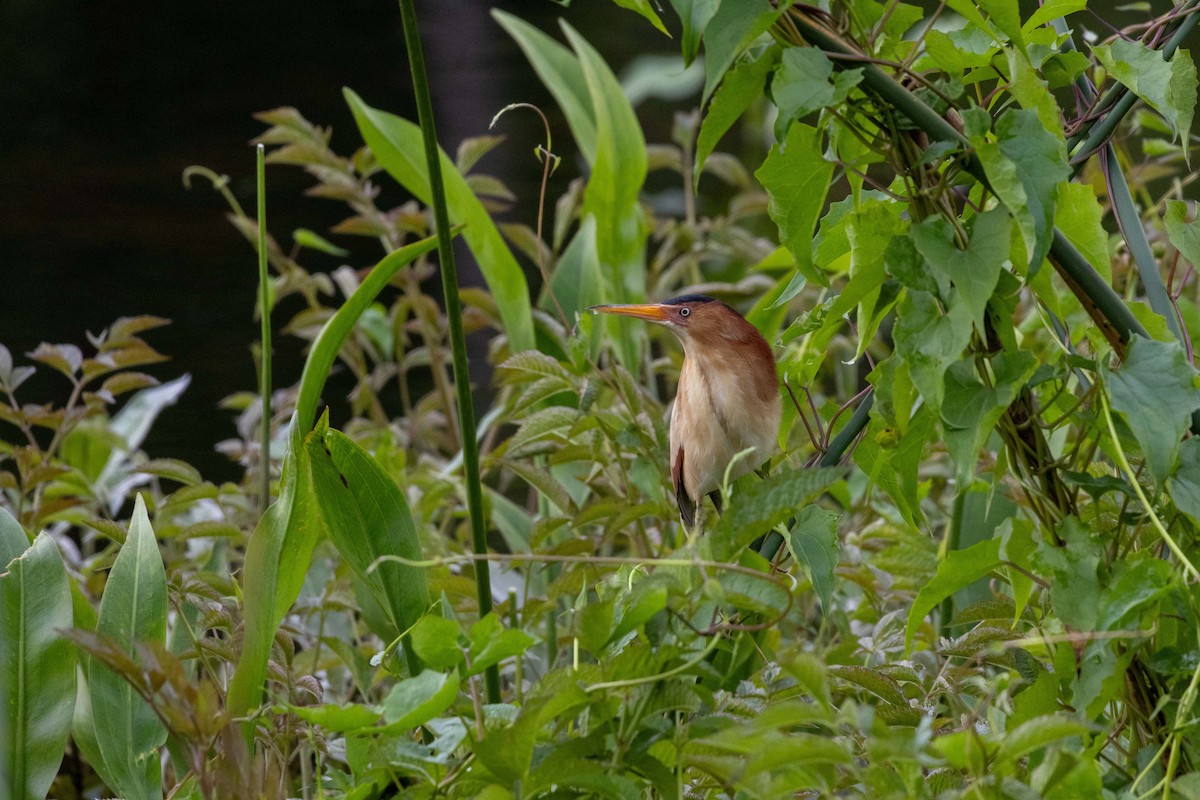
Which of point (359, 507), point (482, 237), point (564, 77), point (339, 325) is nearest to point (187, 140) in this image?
point (564, 77)

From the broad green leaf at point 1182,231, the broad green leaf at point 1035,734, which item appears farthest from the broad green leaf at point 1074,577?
the broad green leaf at point 1182,231

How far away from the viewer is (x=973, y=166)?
816 mm

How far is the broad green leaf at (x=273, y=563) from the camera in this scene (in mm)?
1021

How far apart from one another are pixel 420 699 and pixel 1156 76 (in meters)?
0.64

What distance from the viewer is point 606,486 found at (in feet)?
5.76

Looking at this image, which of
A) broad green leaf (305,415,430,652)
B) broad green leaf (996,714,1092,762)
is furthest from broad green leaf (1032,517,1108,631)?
broad green leaf (305,415,430,652)

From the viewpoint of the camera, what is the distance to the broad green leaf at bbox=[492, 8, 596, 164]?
7.48ft

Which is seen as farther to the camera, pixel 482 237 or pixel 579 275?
pixel 579 275

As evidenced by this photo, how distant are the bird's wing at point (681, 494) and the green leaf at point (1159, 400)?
1.96 feet

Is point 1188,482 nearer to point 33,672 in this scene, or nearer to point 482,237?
point 33,672

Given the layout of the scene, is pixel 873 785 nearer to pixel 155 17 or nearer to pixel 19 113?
pixel 19 113

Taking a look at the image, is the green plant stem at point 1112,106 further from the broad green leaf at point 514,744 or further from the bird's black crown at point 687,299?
the broad green leaf at point 514,744

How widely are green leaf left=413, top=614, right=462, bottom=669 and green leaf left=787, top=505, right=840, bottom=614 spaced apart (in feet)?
0.86

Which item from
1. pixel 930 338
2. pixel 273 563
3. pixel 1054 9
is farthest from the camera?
pixel 273 563
